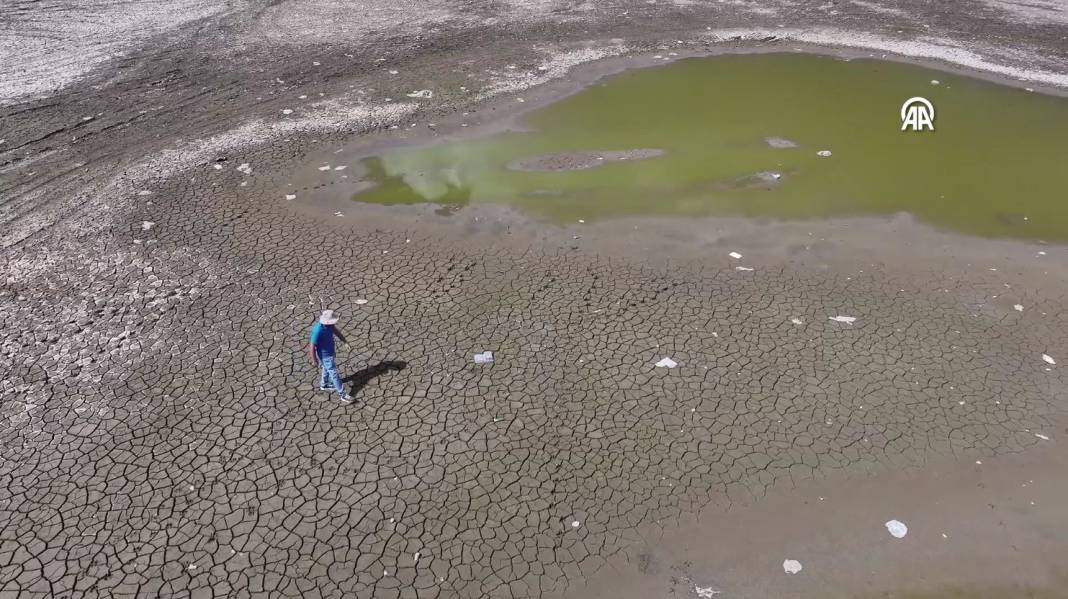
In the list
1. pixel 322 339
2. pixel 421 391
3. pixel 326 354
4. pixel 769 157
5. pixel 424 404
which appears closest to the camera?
pixel 322 339

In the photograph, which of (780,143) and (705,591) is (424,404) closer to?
(705,591)

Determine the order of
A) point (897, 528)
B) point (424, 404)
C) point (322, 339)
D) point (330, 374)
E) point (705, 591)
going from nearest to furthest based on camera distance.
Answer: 1. point (705, 591)
2. point (897, 528)
3. point (322, 339)
4. point (330, 374)
5. point (424, 404)

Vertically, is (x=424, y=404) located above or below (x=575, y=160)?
below

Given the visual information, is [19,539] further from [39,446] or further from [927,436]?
[927,436]

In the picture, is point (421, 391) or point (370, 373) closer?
point (421, 391)

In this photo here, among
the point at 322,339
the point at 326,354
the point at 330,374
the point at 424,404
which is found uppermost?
the point at 322,339

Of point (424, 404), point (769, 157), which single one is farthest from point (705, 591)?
→ point (769, 157)

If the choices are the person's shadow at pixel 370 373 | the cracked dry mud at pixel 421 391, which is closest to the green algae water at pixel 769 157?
the cracked dry mud at pixel 421 391
